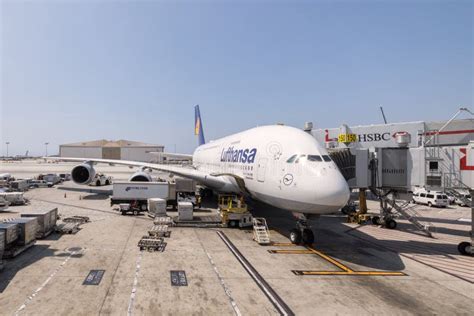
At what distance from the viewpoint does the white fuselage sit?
51.3 ft

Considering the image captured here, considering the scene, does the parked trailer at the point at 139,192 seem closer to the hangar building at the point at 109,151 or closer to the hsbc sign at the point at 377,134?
the hsbc sign at the point at 377,134

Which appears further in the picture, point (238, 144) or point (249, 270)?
point (238, 144)

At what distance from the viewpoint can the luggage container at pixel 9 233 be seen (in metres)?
14.8

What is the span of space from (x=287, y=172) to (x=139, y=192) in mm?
16873

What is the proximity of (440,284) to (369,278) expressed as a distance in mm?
2768

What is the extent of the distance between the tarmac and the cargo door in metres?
3.81

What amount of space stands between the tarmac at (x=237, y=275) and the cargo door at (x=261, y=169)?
3809mm

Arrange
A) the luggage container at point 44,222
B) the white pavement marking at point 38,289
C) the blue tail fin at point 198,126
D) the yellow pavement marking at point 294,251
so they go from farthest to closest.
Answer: the blue tail fin at point 198,126 → the luggage container at point 44,222 → the yellow pavement marking at point 294,251 → the white pavement marking at point 38,289

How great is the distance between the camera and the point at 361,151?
2295 centimetres

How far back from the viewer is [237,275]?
13.7 m

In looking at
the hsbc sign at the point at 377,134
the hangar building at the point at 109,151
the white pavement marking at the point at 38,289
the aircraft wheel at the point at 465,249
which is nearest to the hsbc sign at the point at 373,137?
the hsbc sign at the point at 377,134

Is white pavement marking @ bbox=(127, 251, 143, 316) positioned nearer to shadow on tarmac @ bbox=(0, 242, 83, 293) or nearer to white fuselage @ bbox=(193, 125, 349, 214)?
shadow on tarmac @ bbox=(0, 242, 83, 293)

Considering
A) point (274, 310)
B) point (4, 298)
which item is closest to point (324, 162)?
point (274, 310)

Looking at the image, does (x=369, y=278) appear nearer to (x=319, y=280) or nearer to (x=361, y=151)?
(x=319, y=280)
